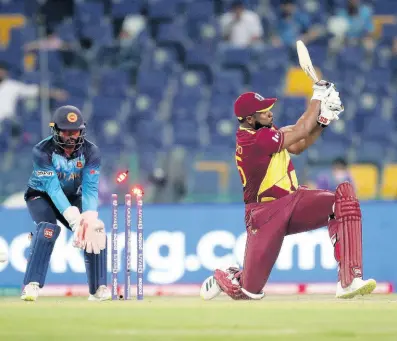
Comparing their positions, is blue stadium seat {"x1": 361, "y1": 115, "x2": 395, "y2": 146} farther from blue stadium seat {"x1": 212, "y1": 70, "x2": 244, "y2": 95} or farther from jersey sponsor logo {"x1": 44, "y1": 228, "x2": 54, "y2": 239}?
jersey sponsor logo {"x1": 44, "y1": 228, "x2": 54, "y2": 239}

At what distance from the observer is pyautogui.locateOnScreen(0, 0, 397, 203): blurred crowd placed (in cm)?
1894

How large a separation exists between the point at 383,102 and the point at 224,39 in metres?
2.88

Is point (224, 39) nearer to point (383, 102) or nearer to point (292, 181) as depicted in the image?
point (383, 102)

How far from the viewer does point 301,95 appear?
A: 20406 millimetres

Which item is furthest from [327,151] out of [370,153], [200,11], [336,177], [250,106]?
[250,106]

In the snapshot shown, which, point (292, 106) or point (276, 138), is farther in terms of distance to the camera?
point (292, 106)

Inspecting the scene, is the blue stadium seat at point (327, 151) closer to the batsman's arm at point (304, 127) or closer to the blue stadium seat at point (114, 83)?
the blue stadium seat at point (114, 83)

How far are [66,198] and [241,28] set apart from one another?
1018cm

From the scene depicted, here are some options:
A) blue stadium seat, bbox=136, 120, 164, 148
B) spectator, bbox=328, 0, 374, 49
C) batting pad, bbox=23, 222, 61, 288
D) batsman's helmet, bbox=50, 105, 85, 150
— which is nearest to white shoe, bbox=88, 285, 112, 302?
batting pad, bbox=23, 222, 61, 288

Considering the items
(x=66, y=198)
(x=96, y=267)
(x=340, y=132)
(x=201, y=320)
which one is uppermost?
(x=340, y=132)

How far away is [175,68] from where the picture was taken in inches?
806

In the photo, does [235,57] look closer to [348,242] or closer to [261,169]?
[261,169]

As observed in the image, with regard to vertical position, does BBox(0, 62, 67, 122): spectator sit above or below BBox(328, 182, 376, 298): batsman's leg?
above

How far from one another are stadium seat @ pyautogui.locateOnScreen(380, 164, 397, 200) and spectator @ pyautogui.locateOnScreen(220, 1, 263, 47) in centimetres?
368
